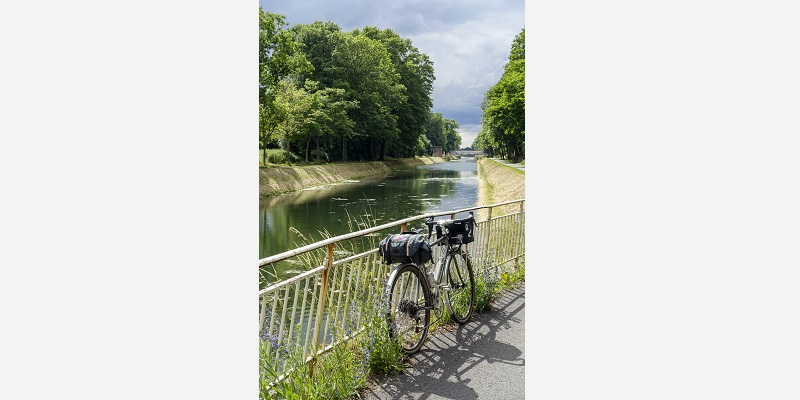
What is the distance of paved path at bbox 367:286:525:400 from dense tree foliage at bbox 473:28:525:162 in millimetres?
17136

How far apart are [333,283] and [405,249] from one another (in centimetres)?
36

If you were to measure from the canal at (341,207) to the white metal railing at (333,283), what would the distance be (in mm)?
3107

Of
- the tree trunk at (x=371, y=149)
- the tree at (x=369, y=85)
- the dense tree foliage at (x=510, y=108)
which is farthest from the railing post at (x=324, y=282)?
the tree trunk at (x=371, y=149)

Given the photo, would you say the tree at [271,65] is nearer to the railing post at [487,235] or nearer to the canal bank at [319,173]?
the canal bank at [319,173]

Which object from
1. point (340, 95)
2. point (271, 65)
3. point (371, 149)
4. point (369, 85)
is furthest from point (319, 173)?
point (369, 85)

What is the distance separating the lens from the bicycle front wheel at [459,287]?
115 inches

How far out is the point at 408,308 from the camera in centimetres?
246

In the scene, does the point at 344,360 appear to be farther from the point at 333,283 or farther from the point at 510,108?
the point at 510,108

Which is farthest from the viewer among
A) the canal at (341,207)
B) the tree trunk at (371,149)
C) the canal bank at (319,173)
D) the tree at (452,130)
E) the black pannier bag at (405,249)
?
the tree trunk at (371,149)

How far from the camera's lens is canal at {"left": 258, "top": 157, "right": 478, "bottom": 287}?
403 inches

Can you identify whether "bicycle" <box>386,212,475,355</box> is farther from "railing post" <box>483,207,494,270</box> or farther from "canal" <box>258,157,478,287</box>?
"canal" <box>258,157,478,287</box>
